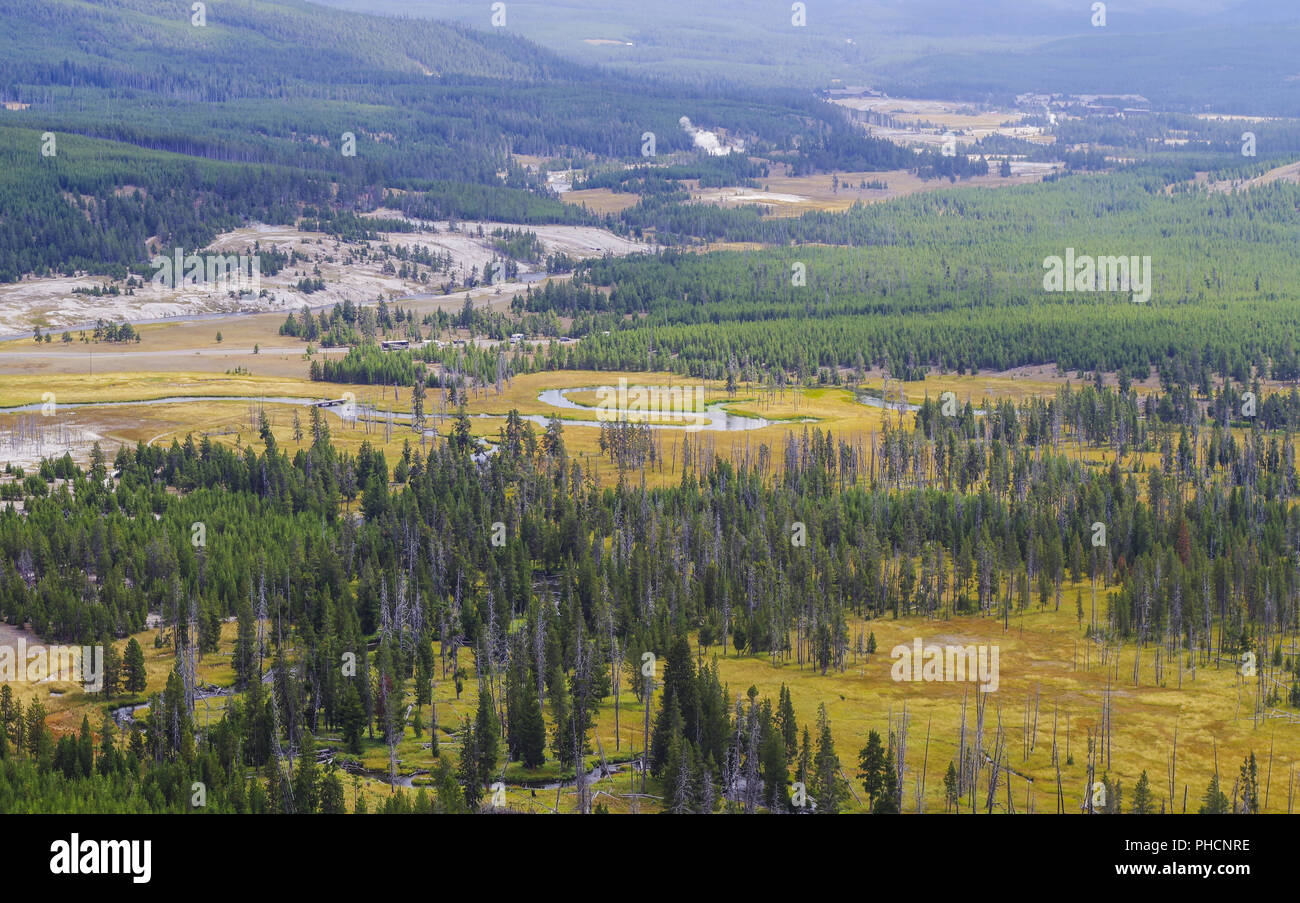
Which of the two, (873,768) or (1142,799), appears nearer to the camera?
(1142,799)

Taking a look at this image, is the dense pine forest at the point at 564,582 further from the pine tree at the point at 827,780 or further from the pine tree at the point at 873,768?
the pine tree at the point at 873,768

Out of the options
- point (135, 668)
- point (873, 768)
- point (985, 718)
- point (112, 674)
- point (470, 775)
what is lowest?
point (985, 718)

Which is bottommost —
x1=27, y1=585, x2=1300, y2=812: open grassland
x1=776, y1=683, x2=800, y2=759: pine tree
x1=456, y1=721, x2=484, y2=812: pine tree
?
x1=27, y1=585, x2=1300, y2=812: open grassland

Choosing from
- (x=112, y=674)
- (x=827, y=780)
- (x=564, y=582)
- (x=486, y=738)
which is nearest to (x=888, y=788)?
(x=827, y=780)

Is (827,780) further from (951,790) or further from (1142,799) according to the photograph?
(1142,799)

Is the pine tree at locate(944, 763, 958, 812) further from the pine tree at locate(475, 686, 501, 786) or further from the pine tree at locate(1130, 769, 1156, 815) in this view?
the pine tree at locate(475, 686, 501, 786)

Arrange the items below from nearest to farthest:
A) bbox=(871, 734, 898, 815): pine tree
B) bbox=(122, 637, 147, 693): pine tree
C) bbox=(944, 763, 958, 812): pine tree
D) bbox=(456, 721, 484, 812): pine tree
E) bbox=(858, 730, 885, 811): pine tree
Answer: bbox=(871, 734, 898, 815): pine tree < bbox=(944, 763, 958, 812): pine tree < bbox=(456, 721, 484, 812): pine tree < bbox=(858, 730, 885, 811): pine tree < bbox=(122, 637, 147, 693): pine tree

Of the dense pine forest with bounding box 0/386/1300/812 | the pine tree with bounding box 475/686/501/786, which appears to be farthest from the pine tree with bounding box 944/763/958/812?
the pine tree with bounding box 475/686/501/786

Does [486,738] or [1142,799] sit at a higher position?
[486,738]

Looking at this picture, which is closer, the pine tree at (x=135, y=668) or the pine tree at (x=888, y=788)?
the pine tree at (x=888, y=788)

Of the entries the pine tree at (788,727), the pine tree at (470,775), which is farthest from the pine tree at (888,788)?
the pine tree at (470,775)

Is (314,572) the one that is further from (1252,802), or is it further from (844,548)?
(1252,802)
